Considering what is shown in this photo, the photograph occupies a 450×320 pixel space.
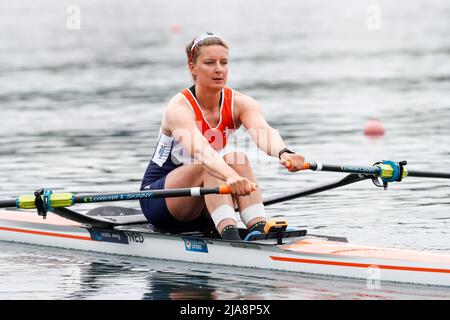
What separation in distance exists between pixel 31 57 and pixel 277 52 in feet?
26.7

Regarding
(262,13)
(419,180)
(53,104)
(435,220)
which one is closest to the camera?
(435,220)

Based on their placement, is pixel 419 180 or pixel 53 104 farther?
pixel 53 104

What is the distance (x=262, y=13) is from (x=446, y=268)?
6116 centimetres

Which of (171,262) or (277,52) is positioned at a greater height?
(277,52)

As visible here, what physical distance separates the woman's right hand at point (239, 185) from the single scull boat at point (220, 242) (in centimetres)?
9

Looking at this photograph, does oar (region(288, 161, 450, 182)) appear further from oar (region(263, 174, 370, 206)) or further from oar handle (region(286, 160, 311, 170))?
oar handle (region(286, 160, 311, 170))

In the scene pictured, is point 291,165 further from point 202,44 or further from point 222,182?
point 202,44

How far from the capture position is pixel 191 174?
10.5 metres

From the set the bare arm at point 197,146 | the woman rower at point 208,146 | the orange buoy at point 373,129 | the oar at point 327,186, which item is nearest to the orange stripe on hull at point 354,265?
the woman rower at point 208,146

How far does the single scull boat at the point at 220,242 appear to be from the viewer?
9750 millimetres

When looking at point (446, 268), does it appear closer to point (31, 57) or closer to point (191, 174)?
point (191, 174)
